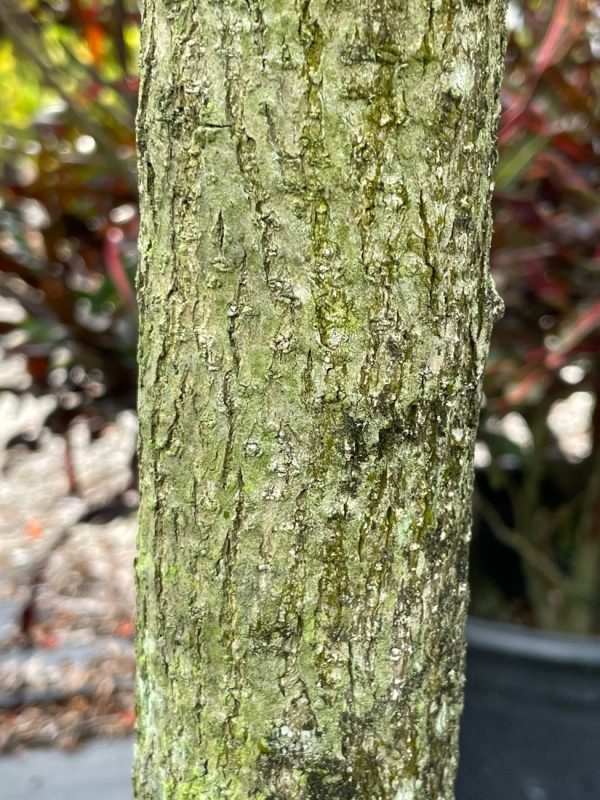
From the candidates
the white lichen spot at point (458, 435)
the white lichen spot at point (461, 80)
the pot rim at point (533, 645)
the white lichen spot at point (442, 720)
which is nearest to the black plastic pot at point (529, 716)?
the pot rim at point (533, 645)

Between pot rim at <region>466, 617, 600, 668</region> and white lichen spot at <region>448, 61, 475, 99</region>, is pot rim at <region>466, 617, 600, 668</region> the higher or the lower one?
the lower one

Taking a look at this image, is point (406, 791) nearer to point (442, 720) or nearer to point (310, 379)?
point (442, 720)

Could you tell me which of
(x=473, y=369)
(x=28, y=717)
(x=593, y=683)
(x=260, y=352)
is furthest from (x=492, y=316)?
(x=28, y=717)

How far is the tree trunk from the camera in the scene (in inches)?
20.3

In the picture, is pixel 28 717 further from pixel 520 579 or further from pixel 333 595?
Result: pixel 333 595

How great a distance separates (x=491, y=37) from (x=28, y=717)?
5.88 ft

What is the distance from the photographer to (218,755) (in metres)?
0.65

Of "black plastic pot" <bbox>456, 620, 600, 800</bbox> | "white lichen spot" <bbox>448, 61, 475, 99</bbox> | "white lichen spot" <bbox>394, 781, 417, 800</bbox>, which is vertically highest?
"white lichen spot" <bbox>448, 61, 475, 99</bbox>

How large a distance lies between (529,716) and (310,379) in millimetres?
1068

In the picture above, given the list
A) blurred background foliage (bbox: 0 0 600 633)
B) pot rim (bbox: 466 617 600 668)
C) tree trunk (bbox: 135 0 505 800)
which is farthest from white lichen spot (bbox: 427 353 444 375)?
pot rim (bbox: 466 617 600 668)

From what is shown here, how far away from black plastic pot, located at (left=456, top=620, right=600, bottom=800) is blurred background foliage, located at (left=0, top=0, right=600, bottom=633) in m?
0.24

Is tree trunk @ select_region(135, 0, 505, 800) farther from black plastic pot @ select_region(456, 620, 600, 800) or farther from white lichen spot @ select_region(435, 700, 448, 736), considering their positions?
black plastic pot @ select_region(456, 620, 600, 800)

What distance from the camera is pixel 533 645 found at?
4.36 feet

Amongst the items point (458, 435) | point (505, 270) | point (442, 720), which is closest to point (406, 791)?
point (442, 720)
